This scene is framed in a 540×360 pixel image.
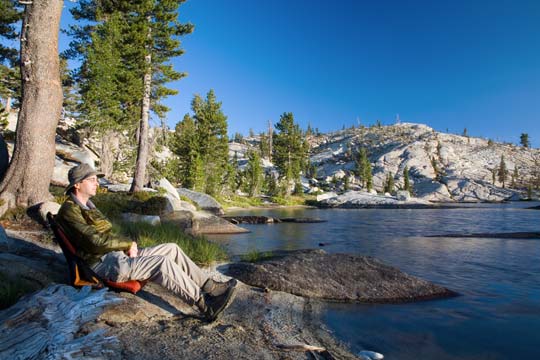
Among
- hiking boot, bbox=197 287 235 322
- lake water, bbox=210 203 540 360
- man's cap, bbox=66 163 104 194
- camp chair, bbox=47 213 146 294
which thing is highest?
man's cap, bbox=66 163 104 194

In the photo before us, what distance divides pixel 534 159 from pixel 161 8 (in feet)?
422

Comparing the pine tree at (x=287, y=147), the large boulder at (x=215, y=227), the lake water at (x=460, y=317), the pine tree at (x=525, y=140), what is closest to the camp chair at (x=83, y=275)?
the lake water at (x=460, y=317)

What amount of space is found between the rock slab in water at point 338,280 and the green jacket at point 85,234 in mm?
2794

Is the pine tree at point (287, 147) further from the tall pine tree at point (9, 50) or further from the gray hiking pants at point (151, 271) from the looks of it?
the gray hiking pants at point (151, 271)

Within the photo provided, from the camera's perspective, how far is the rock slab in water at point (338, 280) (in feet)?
18.8

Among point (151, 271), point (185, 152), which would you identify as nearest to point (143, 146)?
point (151, 271)

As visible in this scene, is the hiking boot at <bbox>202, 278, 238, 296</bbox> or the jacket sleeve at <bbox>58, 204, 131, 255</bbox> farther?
the hiking boot at <bbox>202, 278, 238, 296</bbox>

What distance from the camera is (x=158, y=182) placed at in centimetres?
2428

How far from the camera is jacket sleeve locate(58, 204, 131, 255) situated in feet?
12.4

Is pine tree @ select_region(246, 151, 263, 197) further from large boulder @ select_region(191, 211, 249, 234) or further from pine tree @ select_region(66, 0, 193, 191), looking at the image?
large boulder @ select_region(191, 211, 249, 234)

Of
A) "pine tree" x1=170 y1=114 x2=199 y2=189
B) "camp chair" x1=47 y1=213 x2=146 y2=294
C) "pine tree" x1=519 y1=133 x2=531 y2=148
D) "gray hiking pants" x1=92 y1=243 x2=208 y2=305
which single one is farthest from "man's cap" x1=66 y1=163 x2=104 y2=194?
"pine tree" x1=519 y1=133 x2=531 y2=148

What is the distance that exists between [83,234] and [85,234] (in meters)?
0.02

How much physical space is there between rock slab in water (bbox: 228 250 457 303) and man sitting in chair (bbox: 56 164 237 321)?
78.9 inches

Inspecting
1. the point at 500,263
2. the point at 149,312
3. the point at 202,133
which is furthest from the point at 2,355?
the point at 202,133
